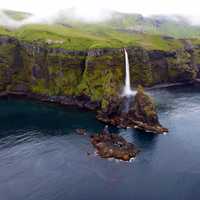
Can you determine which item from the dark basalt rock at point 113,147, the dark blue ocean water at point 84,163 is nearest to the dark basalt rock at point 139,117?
the dark blue ocean water at point 84,163

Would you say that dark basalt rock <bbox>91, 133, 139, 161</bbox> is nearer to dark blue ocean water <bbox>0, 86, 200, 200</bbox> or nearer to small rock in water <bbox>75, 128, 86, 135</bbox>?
dark blue ocean water <bbox>0, 86, 200, 200</bbox>

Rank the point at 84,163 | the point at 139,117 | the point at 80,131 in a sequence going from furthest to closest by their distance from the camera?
the point at 139,117, the point at 80,131, the point at 84,163

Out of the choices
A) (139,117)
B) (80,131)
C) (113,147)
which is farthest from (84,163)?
(139,117)

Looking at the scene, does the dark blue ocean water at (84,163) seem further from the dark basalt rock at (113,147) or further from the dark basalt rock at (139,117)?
the dark basalt rock at (139,117)

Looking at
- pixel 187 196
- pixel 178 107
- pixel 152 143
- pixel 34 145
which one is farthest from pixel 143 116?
pixel 187 196

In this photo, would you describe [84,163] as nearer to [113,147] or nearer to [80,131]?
[113,147]

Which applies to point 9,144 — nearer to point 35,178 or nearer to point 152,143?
point 35,178

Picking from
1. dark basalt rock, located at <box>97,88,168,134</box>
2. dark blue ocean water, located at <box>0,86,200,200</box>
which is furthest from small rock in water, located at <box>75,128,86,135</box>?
dark basalt rock, located at <box>97,88,168,134</box>
